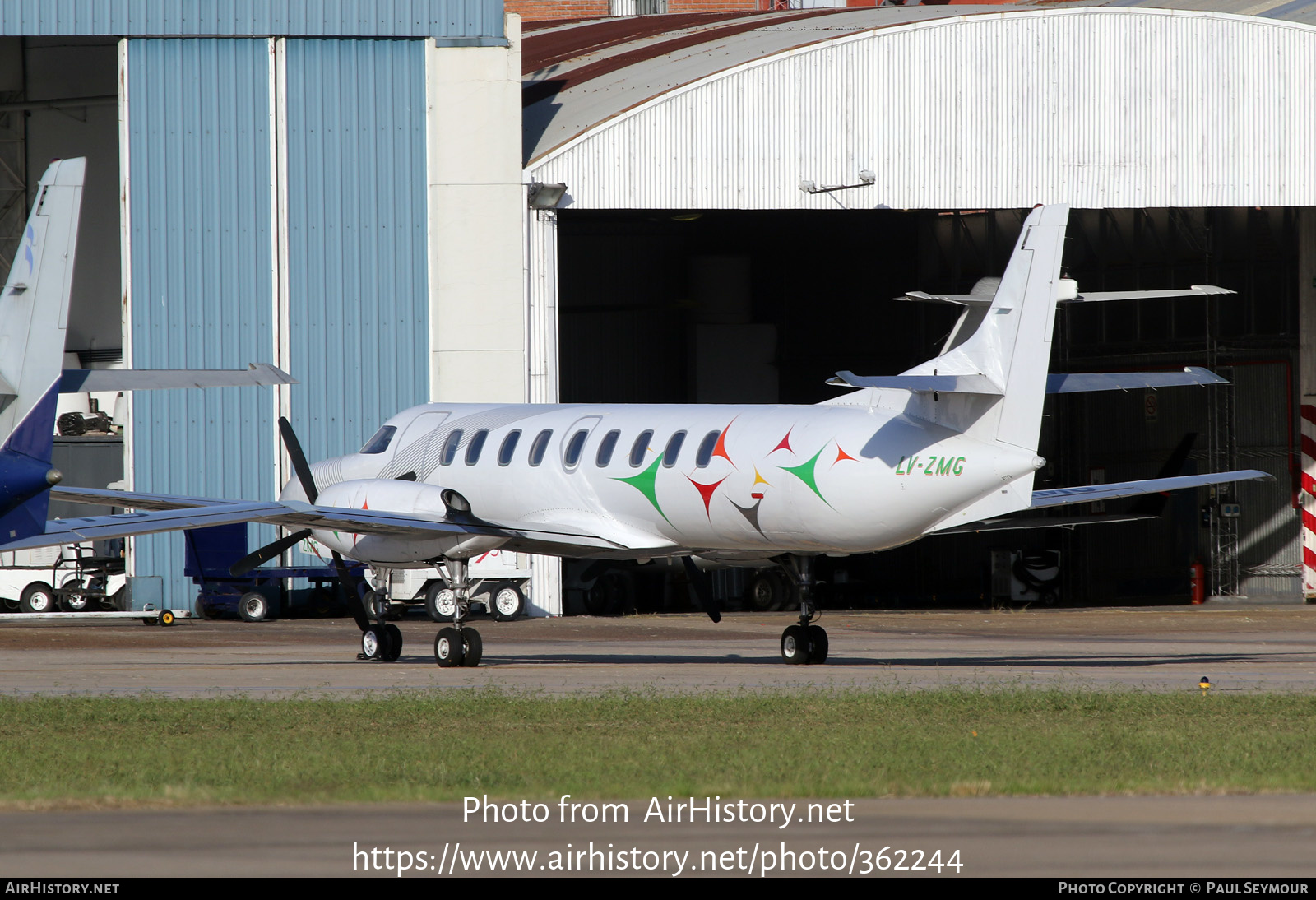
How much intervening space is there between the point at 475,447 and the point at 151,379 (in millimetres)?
6525

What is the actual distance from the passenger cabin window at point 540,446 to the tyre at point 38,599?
1783cm

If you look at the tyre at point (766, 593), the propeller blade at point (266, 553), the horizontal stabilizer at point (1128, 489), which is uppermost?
the horizontal stabilizer at point (1128, 489)

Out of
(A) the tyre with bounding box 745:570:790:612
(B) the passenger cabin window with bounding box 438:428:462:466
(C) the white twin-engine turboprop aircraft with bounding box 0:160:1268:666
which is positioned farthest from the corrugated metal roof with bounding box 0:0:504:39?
(A) the tyre with bounding box 745:570:790:612

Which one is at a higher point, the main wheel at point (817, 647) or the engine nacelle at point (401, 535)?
the engine nacelle at point (401, 535)

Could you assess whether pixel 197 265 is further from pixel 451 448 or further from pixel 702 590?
pixel 702 590

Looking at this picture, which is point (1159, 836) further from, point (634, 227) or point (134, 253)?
point (634, 227)

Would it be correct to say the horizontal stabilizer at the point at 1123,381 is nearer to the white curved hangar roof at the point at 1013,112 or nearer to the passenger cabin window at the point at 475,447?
the passenger cabin window at the point at 475,447

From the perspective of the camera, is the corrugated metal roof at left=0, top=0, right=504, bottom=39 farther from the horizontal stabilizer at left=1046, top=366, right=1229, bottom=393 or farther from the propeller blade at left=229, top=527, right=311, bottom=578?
the horizontal stabilizer at left=1046, top=366, right=1229, bottom=393

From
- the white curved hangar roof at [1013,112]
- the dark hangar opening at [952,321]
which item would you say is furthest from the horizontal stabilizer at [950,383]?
the dark hangar opening at [952,321]

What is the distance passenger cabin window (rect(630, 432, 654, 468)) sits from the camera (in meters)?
21.6

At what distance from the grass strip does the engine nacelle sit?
4.46 meters

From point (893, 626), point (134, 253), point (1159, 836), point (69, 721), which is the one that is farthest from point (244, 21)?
point (1159, 836)

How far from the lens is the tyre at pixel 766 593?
42.4 metres

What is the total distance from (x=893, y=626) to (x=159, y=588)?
49.9 feet
